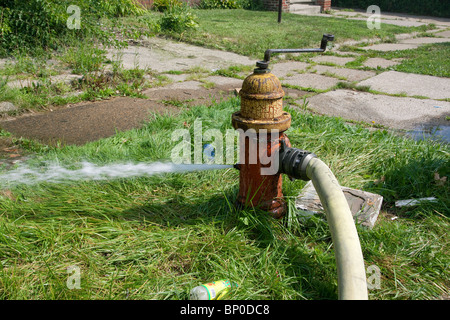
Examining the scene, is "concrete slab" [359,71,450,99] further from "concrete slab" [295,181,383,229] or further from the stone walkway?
"concrete slab" [295,181,383,229]

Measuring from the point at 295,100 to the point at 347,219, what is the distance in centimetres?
293

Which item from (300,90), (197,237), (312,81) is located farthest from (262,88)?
(312,81)

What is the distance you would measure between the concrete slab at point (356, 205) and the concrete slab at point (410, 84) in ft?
9.72

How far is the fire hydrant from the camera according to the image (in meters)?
1.90

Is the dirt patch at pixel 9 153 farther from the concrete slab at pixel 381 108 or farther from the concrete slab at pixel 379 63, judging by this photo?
the concrete slab at pixel 379 63

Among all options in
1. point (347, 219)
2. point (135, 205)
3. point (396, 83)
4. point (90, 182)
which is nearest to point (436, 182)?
point (347, 219)

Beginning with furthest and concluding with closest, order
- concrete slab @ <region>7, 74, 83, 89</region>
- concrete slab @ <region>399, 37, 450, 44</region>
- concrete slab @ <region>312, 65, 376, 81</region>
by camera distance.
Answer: concrete slab @ <region>399, 37, 450, 44</region>
concrete slab @ <region>312, 65, 376, 81</region>
concrete slab @ <region>7, 74, 83, 89</region>

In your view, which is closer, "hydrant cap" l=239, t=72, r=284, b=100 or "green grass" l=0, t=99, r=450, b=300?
"green grass" l=0, t=99, r=450, b=300

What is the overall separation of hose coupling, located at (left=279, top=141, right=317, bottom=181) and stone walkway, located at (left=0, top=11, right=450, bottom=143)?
1.92 meters

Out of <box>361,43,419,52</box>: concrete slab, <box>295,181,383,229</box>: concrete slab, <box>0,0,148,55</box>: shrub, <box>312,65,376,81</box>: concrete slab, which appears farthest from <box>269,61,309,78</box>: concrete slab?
<box>295,181,383,229</box>: concrete slab

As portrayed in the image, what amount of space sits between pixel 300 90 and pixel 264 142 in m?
3.04

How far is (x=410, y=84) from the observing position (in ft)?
16.9

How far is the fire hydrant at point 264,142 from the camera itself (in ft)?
6.22

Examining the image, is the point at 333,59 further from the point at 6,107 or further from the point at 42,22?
the point at 6,107
